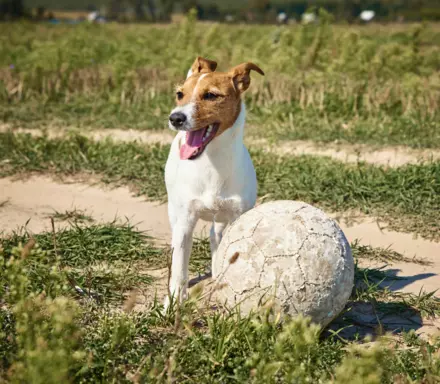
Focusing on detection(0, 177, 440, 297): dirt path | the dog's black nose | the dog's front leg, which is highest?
the dog's black nose

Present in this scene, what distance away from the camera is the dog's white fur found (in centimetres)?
442

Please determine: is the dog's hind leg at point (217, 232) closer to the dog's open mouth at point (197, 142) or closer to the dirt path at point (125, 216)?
the dog's open mouth at point (197, 142)

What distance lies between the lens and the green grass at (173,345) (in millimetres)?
2830

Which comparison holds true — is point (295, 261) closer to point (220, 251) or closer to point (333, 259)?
point (333, 259)

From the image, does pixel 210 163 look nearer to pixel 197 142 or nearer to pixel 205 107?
pixel 197 142

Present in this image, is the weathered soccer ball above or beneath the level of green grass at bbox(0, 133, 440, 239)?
above

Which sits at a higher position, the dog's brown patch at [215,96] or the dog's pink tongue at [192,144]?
the dog's brown patch at [215,96]

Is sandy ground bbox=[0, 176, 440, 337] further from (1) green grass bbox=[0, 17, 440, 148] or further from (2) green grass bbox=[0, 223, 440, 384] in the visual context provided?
(1) green grass bbox=[0, 17, 440, 148]

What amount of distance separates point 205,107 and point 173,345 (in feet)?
5.15

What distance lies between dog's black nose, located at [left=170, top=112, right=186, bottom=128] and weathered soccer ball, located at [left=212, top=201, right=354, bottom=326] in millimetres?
787

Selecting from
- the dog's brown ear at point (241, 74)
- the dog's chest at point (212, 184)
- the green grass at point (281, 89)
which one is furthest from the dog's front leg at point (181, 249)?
the green grass at point (281, 89)

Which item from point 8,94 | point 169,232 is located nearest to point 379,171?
point 169,232

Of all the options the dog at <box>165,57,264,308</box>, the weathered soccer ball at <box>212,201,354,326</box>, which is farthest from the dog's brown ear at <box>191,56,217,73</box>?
the weathered soccer ball at <box>212,201,354,326</box>

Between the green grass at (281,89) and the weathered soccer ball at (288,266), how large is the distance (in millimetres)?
5671
